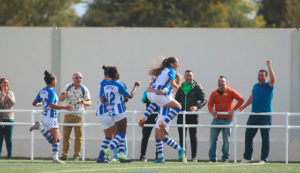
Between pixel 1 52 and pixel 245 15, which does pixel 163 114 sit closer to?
pixel 1 52

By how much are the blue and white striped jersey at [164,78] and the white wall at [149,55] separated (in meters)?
5.30

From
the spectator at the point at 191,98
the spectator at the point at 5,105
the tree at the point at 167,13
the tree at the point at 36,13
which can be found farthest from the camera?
the tree at the point at 36,13

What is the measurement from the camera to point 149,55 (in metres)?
18.7

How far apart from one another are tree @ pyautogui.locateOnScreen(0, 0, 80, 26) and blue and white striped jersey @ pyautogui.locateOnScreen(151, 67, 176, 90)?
24717mm

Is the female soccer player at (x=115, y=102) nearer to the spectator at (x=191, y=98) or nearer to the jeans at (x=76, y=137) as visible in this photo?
the jeans at (x=76, y=137)

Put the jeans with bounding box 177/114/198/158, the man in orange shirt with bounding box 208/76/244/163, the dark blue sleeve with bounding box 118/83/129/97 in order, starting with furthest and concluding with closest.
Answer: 1. the jeans with bounding box 177/114/198/158
2. the man in orange shirt with bounding box 208/76/244/163
3. the dark blue sleeve with bounding box 118/83/129/97

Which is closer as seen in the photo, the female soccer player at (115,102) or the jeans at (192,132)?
the female soccer player at (115,102)

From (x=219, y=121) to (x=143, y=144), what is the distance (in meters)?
1.65

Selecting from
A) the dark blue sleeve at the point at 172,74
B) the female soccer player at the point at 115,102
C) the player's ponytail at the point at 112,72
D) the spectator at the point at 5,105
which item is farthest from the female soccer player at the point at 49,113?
the spectator at the point at 5,105

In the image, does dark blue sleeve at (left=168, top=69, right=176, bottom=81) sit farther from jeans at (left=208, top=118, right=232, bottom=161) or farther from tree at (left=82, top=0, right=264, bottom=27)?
tree at (left=82, top=0, right=264, bottom=27)

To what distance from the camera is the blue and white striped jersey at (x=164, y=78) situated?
13086mm

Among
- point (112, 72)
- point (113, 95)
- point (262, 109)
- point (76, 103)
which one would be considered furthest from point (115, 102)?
point (262, 109)

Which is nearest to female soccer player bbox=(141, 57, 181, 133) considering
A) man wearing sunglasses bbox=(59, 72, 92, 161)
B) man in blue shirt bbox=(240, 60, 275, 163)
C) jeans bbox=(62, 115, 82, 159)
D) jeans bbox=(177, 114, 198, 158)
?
man in blue shirt bbox=(240, 60, 275, 163)

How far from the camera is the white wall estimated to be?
726 inches
